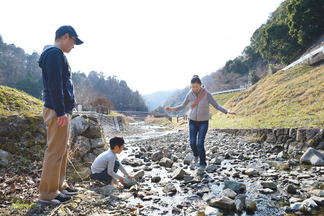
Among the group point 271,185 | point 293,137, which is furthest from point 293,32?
point 271,185

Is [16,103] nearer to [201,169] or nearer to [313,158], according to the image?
[201,169]

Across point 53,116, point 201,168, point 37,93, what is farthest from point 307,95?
point 37,93

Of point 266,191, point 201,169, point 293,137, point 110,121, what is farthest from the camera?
point 110,121

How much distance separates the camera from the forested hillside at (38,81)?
5514 centimetres

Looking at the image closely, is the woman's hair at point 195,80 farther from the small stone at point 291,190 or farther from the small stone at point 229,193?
the small stone at point 291,190

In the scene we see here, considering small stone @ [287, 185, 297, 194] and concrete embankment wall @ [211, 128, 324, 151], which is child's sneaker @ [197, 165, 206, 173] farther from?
concrete embankment wall @ [211, 128, 324, 151]

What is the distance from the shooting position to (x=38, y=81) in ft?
203

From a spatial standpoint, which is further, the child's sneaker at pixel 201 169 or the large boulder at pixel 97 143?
the large boulder at pixel 97 143

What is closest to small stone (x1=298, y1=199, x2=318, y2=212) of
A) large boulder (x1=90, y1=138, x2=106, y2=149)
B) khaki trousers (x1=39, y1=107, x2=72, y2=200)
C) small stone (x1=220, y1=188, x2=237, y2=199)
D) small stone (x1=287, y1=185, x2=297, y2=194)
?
small stone (x1=287, y1=185, x2=297, y2=194)

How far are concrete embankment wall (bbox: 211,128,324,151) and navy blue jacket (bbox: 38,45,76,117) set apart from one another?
24.6 ft

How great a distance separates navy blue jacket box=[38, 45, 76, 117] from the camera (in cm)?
249

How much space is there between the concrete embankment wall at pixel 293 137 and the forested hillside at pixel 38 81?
35.6 m

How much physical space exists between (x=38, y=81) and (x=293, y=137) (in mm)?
73892

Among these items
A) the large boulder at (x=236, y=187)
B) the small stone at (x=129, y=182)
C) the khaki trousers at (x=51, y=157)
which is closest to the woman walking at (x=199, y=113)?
the large boulder at (x=236, y=187)
